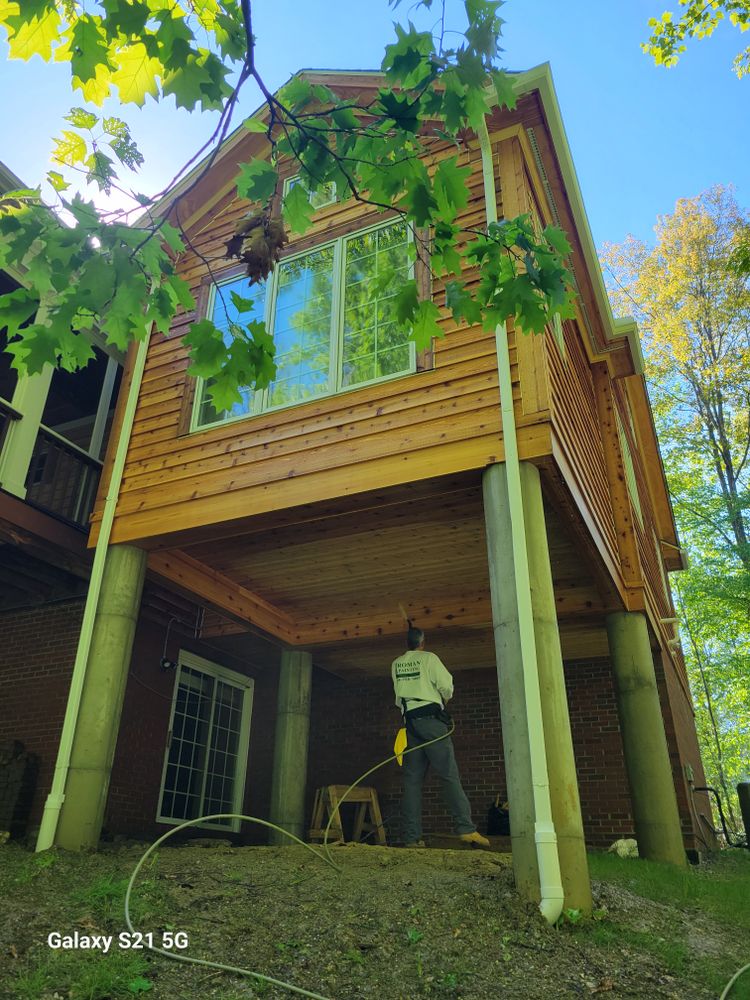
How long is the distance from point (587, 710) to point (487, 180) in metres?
6.93

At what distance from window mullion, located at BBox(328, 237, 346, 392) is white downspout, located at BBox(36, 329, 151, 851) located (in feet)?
5.60

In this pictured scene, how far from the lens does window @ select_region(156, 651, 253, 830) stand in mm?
9672

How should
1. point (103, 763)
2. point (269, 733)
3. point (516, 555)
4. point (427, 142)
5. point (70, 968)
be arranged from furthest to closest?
1. point (269, 733)
2. point (427, 142)
3. point (103, 763)
4. point (516, 555)
5. point (70, 968)

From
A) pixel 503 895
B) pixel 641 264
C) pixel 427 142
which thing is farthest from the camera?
pixel 641 264

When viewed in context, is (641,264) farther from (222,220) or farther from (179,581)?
(179,581)

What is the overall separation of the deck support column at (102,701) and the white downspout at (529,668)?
3581 millimetres

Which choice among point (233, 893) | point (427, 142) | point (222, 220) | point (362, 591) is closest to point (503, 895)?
point (233, 893)

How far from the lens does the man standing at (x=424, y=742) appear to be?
6211 millimetres

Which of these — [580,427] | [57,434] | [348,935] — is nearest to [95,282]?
[348,935]

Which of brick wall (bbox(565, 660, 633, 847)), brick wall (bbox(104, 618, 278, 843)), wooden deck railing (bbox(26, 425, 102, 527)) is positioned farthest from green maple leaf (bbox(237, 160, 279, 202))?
brick wall (bbox(565, 660, 633, 847))

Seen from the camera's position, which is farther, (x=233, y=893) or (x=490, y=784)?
(x=490, y=784)

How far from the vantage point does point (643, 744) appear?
7.77m

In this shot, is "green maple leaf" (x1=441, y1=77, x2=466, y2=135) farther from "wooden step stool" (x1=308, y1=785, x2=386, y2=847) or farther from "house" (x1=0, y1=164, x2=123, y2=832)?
"wooden step stool" (x1=308, y1=785, x2=386, y2=847)

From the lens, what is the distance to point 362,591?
8.77 metres
